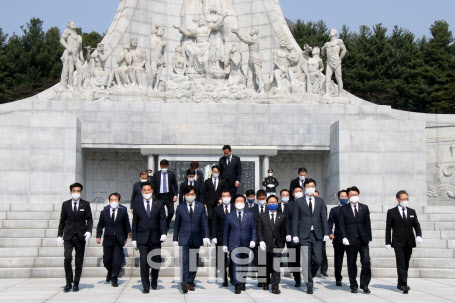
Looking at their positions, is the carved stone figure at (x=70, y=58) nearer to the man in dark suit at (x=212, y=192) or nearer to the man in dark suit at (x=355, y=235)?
the man in dark suit at (x=212, y=192)

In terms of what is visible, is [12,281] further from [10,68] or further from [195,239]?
[10,68]

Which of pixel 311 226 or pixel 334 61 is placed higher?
pixel 334 61

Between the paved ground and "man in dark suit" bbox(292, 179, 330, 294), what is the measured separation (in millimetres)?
548

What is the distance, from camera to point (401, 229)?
8.91 meters

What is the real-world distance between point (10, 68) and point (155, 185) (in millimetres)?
23384

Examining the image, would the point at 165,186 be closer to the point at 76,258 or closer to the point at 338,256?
the point at 76,258

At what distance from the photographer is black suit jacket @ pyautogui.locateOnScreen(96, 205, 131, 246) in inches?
358

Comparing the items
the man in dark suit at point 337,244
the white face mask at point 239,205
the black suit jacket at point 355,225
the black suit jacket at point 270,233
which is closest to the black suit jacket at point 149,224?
the white face mask at point 239,205

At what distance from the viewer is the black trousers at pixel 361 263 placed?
8.66 metres

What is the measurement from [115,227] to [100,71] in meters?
10.1

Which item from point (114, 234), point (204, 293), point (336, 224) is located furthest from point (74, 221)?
point (336, 224)

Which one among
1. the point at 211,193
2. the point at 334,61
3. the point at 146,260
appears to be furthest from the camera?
the point at 334,61

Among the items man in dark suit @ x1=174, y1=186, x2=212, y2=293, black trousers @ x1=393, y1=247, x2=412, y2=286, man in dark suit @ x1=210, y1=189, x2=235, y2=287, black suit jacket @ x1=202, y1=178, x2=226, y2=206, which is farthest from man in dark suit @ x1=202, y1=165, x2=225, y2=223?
black trousers @ x1=393, y1=247, x2=412, y2=286

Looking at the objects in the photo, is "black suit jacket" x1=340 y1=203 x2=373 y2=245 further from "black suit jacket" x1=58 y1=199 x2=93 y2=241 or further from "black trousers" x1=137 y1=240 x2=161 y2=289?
"black suit jacket" x1=58 y1=199 x2=93 y2=241
